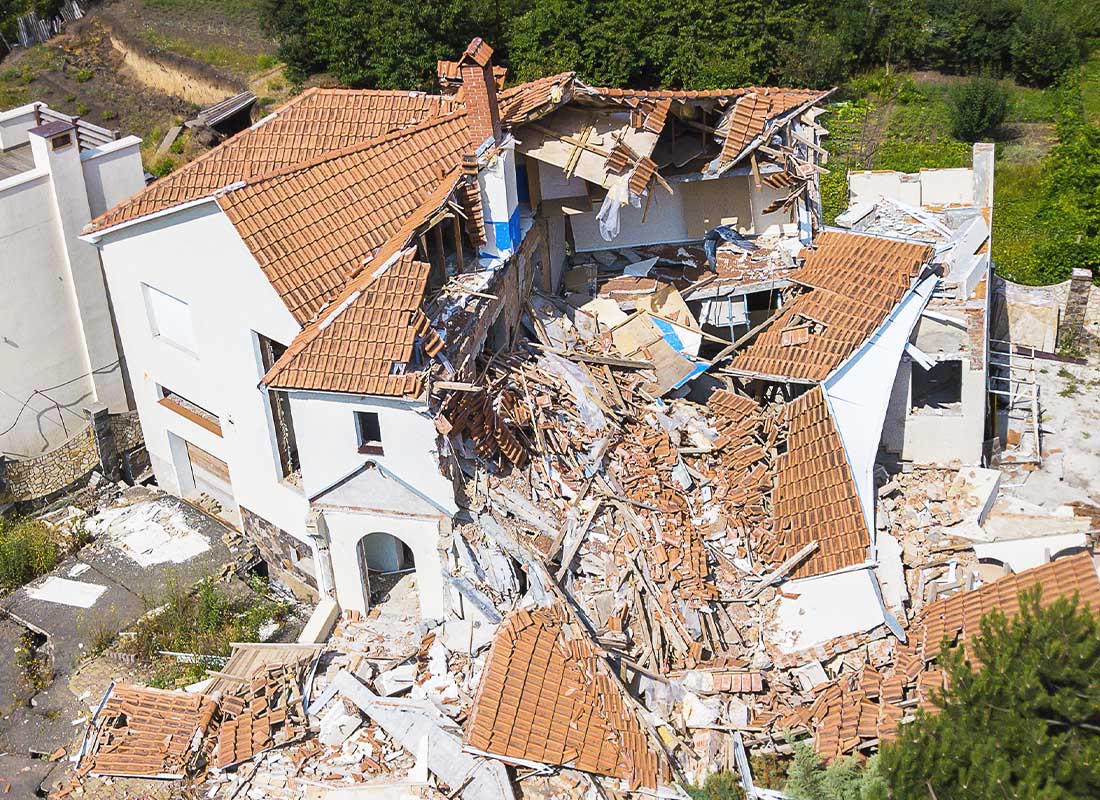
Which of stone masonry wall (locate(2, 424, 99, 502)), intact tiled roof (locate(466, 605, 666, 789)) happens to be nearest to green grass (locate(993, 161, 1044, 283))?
intact tiled roof (locate(466, 605, 666, 789))

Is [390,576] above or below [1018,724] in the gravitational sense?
below

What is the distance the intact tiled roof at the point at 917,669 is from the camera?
56.0 feet

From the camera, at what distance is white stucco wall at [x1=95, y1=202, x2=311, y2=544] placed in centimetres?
2058

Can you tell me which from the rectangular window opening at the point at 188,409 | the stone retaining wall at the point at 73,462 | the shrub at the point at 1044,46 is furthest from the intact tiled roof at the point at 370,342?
the shrub at the point at 1044,46

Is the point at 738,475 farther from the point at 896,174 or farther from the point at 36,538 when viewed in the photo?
A: the point at 36,538

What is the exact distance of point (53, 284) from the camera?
26.5 meters

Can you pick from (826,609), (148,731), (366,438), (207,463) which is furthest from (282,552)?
(826,609)

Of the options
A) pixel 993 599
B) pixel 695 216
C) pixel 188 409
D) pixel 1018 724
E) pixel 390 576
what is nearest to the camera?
pixel 1018 724

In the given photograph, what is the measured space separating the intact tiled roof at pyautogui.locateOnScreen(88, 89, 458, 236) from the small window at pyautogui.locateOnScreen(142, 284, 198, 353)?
1.72m

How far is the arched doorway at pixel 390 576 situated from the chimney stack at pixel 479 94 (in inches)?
Result: 333

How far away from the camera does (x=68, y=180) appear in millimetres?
26078

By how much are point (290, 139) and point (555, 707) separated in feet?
46.3

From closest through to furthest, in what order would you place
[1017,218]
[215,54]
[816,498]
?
[816,498] → [1017,218] → [215,54]

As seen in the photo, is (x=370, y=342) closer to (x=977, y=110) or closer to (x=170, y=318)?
(x=170, y=318)
